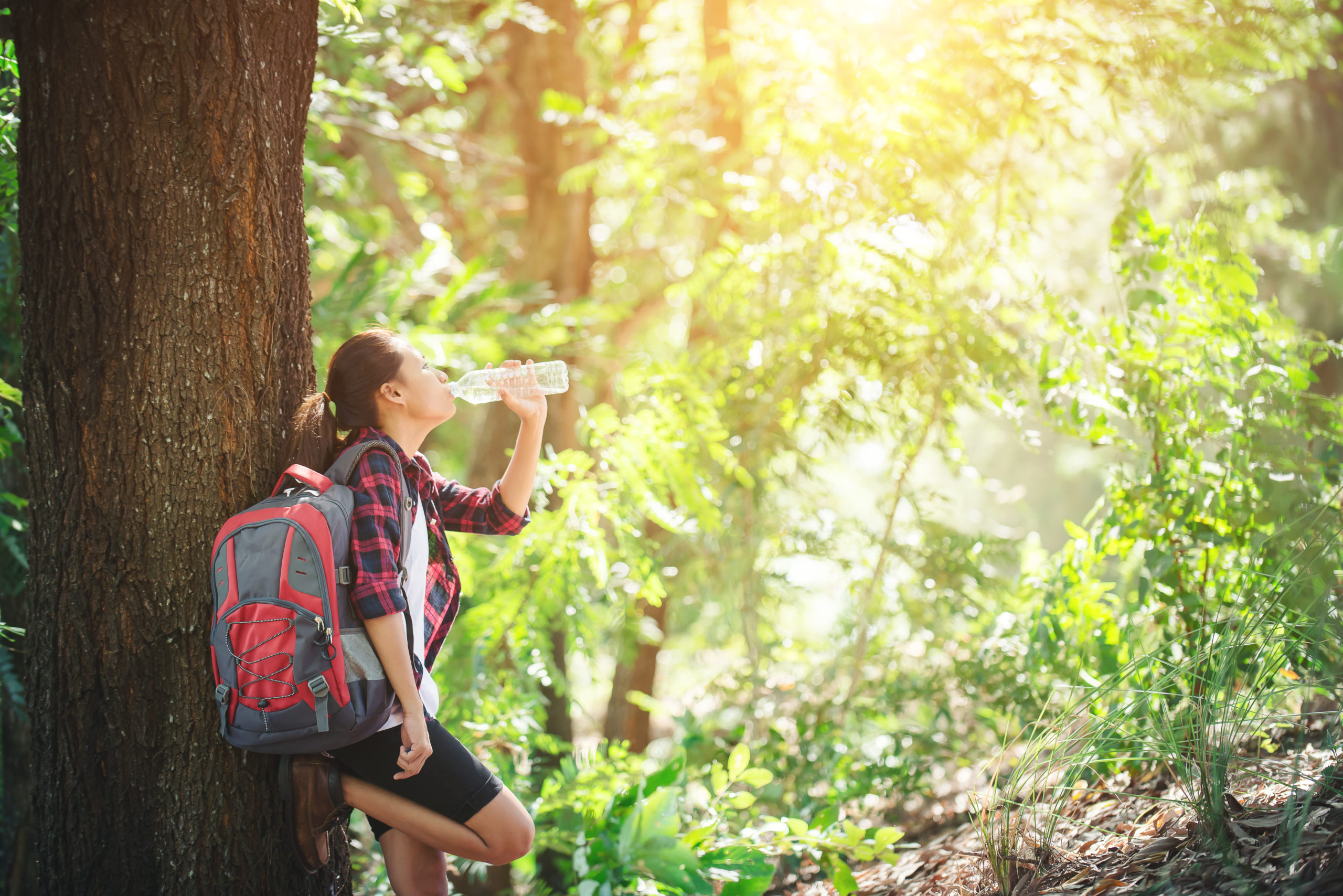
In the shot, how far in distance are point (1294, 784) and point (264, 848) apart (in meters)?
2.59

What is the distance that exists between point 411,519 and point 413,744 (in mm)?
581

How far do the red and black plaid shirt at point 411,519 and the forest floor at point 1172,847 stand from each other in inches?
68.7

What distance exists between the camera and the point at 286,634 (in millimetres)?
1713

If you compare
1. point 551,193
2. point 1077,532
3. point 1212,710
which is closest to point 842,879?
point 1212,710

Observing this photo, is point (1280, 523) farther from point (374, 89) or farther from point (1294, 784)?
point (374, 89)

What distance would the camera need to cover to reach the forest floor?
5.79 ft

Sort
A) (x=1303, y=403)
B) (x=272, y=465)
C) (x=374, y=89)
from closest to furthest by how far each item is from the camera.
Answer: (x=272, y=465) → (x=1303, y=403) → (x=374, y=89)

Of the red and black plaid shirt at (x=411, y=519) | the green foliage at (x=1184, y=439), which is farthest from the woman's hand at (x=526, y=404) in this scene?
the green foliage at (x=1184, y=439)

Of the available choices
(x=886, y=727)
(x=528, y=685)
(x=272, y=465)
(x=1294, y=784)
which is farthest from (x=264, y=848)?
(x=886, y=727)

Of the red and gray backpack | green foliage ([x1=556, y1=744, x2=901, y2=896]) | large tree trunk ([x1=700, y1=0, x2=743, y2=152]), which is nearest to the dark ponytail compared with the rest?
the red and gray backpack

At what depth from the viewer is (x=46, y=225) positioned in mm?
1962

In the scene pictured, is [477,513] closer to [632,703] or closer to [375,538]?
[375,538]

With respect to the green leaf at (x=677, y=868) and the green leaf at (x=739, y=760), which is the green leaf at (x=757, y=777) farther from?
the green leaf at (x=677, y=868)

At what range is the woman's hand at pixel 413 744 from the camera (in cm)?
182
